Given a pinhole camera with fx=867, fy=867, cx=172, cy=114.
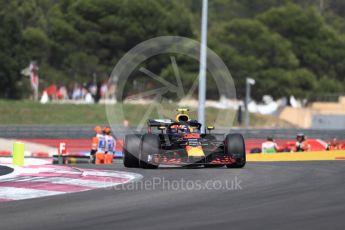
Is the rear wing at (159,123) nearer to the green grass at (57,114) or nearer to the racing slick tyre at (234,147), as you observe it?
the racing slick tyre at (234,147)

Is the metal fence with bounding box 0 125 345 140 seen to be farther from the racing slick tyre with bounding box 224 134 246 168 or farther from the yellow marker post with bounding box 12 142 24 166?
the racing slick tyre with bounding box 224 134 246 168

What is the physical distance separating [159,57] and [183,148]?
4520 cm

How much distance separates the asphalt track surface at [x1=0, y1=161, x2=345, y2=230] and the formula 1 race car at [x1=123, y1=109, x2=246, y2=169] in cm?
259

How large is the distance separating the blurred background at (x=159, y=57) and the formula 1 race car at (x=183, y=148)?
36168 millimetres

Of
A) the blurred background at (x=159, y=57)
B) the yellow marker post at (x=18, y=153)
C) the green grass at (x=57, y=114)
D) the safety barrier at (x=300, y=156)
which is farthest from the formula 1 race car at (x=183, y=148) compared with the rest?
the blurred background at (x=159, y=57)

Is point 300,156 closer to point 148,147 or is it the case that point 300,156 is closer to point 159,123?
point 159,123

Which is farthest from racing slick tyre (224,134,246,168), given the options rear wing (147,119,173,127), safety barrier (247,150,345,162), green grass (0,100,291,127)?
green grass (0,100,291,127)

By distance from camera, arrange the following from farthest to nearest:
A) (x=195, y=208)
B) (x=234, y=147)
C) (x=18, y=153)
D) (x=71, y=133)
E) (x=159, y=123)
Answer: (x=71, y=133), (x=18, y=153), (x=159, y=123), (x=234, y=147), (x=195, y=208)

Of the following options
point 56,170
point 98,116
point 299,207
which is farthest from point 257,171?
point 98,116

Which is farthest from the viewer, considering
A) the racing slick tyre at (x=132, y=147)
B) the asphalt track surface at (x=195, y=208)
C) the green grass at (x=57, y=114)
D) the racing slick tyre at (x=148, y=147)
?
the green grass at (x=57, y=114)

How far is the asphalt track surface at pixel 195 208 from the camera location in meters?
8.75

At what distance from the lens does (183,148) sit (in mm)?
16594

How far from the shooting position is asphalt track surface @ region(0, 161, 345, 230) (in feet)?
28.7

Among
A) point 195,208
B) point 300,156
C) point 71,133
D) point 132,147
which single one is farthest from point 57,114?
point 195,208
